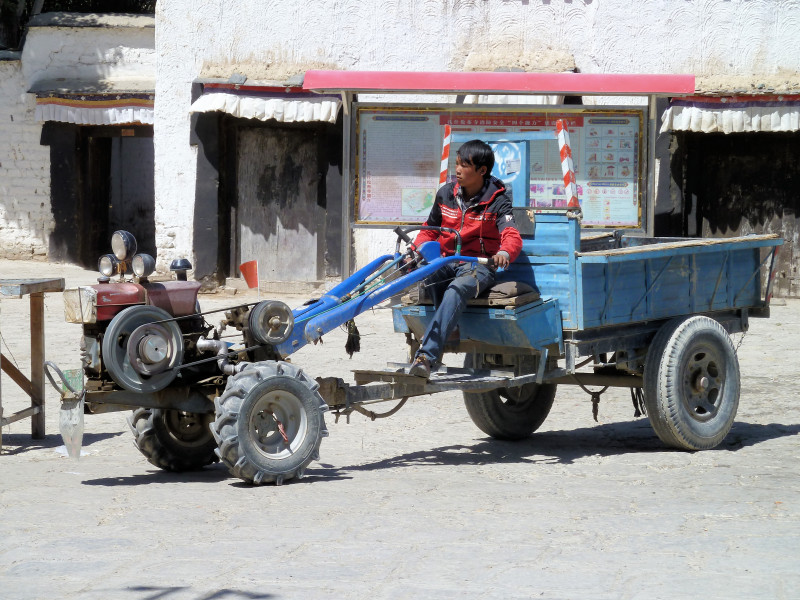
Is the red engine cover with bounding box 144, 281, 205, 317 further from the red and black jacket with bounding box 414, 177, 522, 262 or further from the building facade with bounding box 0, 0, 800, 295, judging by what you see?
the building facade with bounding box 0, 0, 800, 295

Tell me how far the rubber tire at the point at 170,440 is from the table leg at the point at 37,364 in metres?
1.39

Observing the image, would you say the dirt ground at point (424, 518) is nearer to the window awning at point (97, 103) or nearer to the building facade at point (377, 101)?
the building facade at point (377, 101)

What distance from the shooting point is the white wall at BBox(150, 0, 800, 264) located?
15.0 m

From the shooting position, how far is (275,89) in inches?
602

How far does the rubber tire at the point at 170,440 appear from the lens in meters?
6.82

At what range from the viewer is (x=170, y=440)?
688cm

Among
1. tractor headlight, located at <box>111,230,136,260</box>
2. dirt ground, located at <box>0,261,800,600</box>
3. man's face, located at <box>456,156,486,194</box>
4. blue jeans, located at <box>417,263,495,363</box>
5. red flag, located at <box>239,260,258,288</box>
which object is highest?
man's face, located at <box>456,156,486,194</box>

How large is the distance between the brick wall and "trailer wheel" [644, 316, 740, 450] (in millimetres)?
13558

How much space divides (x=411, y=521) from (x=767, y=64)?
11144 mm

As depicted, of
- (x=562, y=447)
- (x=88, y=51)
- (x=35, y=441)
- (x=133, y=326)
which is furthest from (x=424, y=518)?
(x=88, y=51)

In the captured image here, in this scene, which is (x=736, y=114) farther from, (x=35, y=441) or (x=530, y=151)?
(x=35, y=441)

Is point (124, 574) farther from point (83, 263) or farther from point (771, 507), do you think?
point (83, 263)

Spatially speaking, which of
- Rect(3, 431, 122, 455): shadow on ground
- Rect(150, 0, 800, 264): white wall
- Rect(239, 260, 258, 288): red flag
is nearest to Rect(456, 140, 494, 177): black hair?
Rect(239, 260, 258, 288): red flag

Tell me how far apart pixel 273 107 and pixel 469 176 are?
8.41 m
